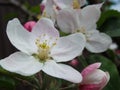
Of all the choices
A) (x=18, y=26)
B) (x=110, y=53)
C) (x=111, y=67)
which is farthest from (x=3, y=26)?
(x=18, y=26)

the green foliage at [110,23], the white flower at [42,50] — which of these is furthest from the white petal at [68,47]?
the green foliage at [110,23]

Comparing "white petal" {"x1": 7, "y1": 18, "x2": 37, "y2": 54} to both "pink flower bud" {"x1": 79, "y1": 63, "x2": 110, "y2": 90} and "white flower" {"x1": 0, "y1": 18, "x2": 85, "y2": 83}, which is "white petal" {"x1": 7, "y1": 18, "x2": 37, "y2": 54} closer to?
"white flower" {"x1": 0, "y1": 18, "x2": 85, "y2": 83}

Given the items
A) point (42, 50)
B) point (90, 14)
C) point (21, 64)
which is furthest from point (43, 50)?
point (90, 14)

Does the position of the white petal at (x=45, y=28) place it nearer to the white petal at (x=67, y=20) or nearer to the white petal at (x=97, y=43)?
the white petal at (x=67, y=20)

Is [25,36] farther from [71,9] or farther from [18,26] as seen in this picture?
[71,9]

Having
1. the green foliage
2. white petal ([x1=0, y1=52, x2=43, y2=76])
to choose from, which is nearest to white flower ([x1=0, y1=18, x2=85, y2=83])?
white petal ([x1=0, y1=52, x2=43, y2=76])

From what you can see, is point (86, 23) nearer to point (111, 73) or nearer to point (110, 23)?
point (111, 73)
